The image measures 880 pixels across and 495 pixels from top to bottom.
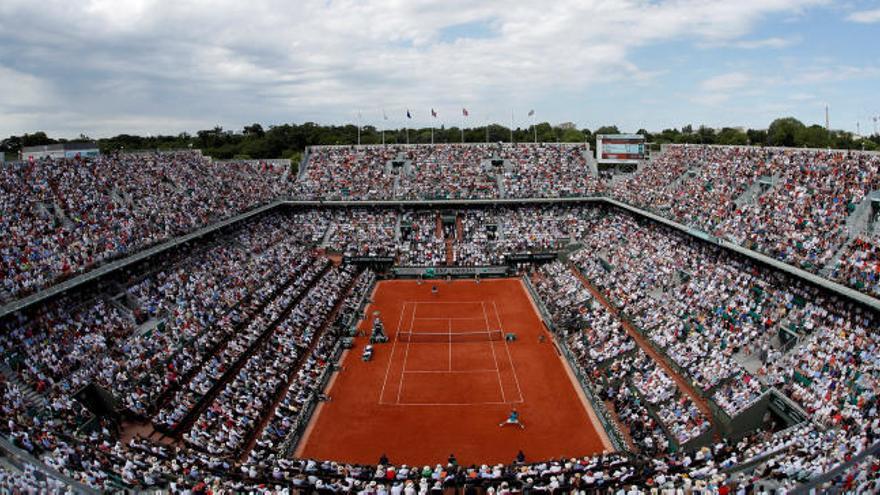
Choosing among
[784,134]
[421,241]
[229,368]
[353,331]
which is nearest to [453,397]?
[353,331]

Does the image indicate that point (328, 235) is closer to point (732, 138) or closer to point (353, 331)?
point (353, 331)

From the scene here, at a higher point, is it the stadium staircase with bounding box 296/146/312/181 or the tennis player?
the stadium staircase with bounding box 296/146/312/181

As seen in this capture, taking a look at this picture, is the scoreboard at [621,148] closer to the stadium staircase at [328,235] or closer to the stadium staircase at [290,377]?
the stadium staircase at [328,235]

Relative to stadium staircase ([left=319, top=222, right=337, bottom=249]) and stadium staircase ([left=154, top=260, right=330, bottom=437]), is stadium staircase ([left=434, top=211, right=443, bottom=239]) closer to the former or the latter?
stadium staircase ([left=319, top=222, right=337, bottom=249])

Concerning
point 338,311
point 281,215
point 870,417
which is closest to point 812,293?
point 870,417

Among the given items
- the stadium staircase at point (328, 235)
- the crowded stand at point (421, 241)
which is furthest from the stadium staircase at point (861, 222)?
the stadium staircase at point (328, 235)

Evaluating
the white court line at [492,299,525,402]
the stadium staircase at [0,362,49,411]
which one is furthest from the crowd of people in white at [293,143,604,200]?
the stadium staircase at [0,362,49,411]
